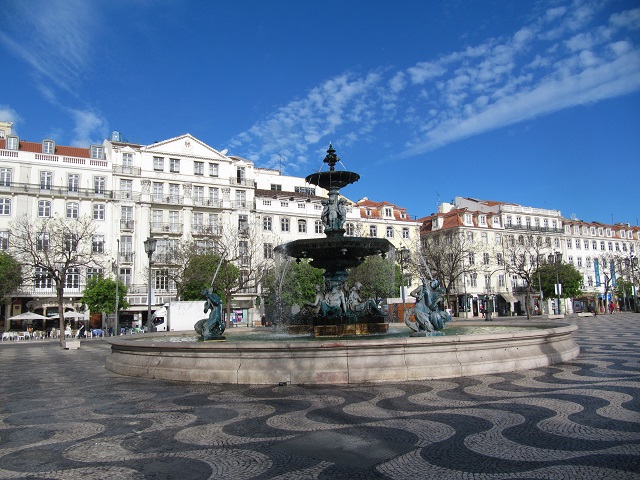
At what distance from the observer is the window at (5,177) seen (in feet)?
145

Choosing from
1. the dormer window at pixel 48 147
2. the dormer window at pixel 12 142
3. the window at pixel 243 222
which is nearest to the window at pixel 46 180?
the dormer window at pixel 48 147

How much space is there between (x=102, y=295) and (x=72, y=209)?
11398 mm

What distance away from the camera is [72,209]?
1825 inches

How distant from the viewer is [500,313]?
63594mm

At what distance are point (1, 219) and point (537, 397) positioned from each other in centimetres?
4881

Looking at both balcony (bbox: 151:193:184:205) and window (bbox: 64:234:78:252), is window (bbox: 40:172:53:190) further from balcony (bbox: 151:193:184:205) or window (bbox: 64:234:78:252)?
window (bbox: 64:234:78:252)

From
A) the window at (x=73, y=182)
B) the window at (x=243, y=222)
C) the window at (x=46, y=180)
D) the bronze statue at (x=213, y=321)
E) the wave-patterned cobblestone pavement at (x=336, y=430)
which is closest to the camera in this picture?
the wave-patterned cobblestone pavement at (x=336, y=430)

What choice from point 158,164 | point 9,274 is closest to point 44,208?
point 9,274

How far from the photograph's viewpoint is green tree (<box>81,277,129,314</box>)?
39659mm

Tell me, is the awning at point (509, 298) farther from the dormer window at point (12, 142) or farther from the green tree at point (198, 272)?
the dormer window at point (12, 142)

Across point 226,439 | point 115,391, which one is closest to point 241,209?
point 115,391

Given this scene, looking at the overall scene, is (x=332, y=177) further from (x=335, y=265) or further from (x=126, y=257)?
(x=126, y=257)

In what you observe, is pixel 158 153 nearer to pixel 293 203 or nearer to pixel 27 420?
pixel 293 203

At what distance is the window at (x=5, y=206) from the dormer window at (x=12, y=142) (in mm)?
6407
